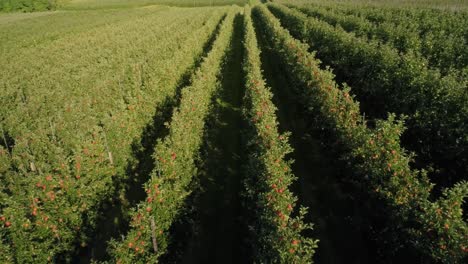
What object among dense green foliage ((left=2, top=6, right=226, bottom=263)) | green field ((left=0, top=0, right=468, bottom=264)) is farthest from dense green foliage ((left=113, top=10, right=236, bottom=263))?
dense green foliage ((left=2, top=6, right=226, bottom=263))

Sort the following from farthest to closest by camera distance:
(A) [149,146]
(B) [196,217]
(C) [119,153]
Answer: (A) [149,146] < (C) [119,153] < (B) [196,217]

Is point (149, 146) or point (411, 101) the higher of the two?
point (411, 101)

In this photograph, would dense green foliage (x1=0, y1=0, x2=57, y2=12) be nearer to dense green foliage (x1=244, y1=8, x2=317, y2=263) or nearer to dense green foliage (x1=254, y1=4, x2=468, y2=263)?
dense green foliage (x1=244, y1=8, x2=317, y2=263)

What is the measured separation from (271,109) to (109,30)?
37.0m

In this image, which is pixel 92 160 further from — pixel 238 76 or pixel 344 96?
pixel 238 76

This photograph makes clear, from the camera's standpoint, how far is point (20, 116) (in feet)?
52.1

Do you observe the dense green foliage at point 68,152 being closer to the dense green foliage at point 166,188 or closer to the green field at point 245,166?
the green field at point 245,166

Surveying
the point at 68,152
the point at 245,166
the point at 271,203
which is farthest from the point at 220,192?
the point at 68,152

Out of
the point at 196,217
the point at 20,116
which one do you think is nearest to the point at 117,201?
the point at 196,217

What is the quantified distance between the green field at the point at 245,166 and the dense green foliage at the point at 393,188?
46 millimetres

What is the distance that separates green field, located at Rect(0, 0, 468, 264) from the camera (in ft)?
26.5

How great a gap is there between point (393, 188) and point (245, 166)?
190 inches

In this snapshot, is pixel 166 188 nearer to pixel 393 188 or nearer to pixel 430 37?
pixel 393 188

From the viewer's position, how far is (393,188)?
8664mm
